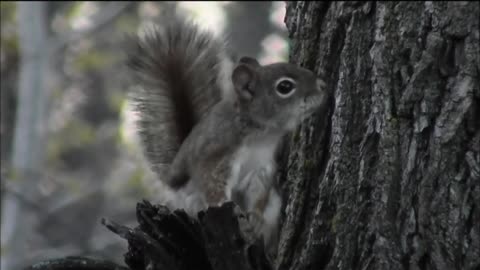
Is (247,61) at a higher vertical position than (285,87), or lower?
higher

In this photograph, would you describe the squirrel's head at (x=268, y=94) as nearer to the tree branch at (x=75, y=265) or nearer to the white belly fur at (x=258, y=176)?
the white belly fur at (x=258, y=176)

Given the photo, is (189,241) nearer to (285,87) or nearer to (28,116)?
(285,87)

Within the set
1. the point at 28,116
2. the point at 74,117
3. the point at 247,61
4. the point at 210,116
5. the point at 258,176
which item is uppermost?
the point at 74,117

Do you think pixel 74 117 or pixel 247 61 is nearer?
pixel 247 61

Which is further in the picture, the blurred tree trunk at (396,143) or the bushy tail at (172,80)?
the bushy tail at (172,80)

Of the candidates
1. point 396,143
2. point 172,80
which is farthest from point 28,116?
point 396,143

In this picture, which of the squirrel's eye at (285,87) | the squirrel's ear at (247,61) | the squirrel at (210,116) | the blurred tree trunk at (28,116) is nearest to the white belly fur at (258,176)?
the squirrel at (210,116)

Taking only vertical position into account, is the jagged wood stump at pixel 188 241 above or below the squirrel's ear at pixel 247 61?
below

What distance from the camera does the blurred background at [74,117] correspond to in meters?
6.24

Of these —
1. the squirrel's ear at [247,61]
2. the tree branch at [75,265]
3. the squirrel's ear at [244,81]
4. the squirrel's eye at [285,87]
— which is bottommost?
the tree branch at [75,265]

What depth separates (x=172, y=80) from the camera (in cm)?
357

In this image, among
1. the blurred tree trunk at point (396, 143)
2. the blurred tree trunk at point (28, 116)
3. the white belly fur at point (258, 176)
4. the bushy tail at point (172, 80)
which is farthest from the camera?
the blurred tree trunk at point (28, 116)

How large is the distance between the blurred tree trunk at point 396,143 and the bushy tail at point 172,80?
3.83ft

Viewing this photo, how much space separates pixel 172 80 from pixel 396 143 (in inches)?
66.0
